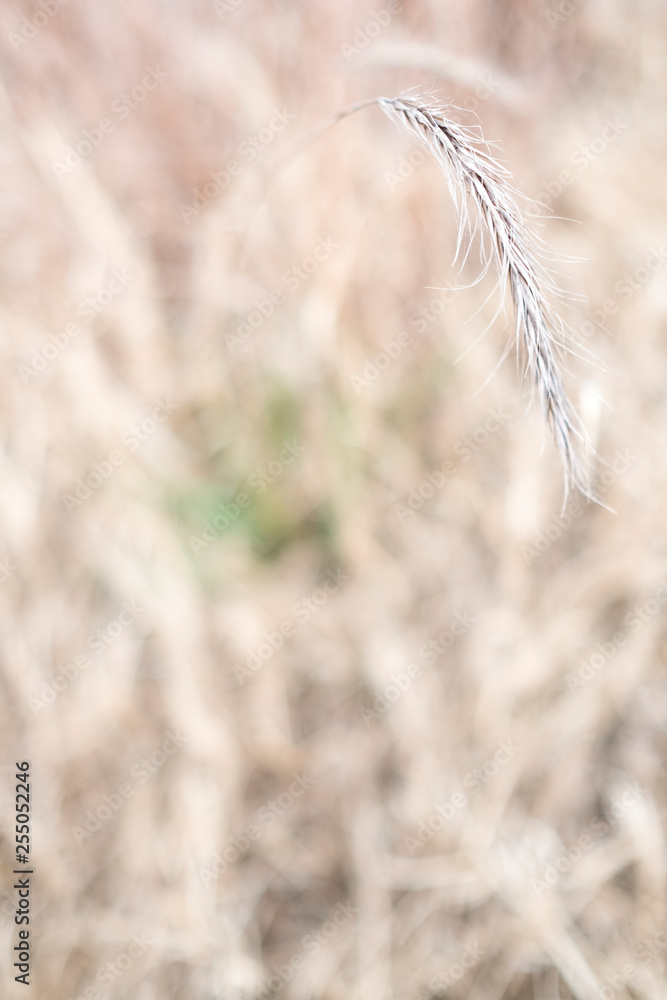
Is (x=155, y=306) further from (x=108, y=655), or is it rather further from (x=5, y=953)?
(x=5, y=953)

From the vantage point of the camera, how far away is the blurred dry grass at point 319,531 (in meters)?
1.13

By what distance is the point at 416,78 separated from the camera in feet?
5.14

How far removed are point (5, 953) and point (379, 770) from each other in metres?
0.69
